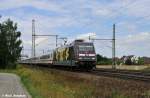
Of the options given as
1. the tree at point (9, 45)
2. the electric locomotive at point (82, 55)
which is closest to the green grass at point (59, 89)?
the electric locomotive at point (82, 55)

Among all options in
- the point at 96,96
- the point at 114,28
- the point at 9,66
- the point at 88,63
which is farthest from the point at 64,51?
the point at 96,96

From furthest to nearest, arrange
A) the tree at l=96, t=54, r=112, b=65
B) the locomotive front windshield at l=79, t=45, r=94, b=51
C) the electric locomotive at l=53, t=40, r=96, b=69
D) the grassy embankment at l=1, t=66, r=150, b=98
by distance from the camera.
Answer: the tree at l=96, t=54, r=112, b=65, the locomotive front windshield at l=79, t=45, r=94, b=51, the electric locomotive at l=53, t=40, r=96, b=69, the grassy embankment at l=1, t=66, r=150, b=98

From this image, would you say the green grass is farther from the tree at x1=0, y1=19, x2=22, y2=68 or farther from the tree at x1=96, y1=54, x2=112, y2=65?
the tree at x1=96, y1=54, x2=112, y2=65

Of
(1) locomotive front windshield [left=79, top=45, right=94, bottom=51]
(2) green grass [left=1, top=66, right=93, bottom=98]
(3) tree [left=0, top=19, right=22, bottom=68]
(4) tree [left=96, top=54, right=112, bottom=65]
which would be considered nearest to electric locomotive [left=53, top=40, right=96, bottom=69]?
(1) locomotive front windshield [left=79, top=45, right=94, bottom=51]

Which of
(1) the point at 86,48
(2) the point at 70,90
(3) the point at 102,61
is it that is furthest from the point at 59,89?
(3) the point at 102,61

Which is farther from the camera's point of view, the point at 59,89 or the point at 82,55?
the point at 82,55

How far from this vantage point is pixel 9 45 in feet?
299

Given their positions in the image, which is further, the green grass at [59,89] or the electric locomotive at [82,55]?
the electric locomotive at [82,55]

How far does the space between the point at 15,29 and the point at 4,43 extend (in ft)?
14.1

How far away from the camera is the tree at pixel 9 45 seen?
8838 cm

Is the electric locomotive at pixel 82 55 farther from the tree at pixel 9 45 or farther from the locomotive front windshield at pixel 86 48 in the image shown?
the tree at pixel 9 45

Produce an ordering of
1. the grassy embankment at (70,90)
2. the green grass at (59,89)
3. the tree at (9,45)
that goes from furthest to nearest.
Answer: the tree at (9,45), the green grass at (59,89), the grassy embankment at (70,90)

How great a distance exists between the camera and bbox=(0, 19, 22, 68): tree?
88.4 m

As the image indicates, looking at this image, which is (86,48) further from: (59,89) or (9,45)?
(9,45)
